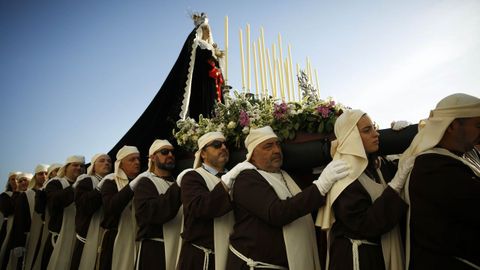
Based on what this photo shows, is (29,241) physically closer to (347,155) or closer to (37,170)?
(37,170)

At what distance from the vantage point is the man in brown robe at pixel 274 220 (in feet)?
8.18

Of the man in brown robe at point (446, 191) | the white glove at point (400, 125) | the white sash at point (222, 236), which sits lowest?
the white sash at point (222, 236)

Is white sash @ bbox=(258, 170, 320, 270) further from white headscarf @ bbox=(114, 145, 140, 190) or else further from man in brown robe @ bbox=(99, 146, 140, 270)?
white headscarf @ bbox=(114, 145, 140, 190)

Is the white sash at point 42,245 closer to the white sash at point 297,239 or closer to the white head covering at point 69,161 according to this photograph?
the white head covering at point 69,161

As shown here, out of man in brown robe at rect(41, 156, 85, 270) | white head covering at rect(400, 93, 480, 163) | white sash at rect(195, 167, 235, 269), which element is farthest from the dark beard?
white head covering at rect(400, 93, 480, 163)

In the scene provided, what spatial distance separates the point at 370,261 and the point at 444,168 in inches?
34.1

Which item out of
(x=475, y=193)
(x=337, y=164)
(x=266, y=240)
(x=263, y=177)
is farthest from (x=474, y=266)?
(x=263, y=177)

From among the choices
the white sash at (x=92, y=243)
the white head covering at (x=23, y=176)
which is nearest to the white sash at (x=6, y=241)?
the white head covering at (x=23, y=176)

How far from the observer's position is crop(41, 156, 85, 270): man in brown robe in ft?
16.4

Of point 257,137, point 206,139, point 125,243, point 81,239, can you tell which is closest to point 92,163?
point 81,239

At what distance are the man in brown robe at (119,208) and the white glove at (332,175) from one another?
2634mm

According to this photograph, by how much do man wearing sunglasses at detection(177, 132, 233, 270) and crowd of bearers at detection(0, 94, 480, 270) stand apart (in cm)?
1

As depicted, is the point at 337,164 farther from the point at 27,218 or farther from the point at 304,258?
the point at 27,218

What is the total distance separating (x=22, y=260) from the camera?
5.98 metres
